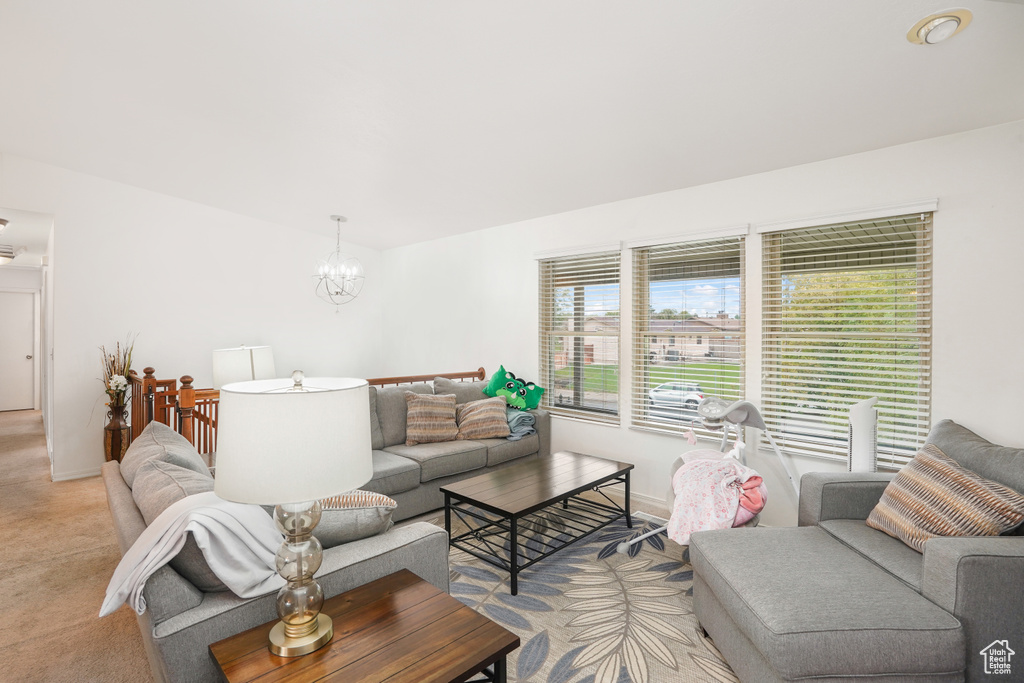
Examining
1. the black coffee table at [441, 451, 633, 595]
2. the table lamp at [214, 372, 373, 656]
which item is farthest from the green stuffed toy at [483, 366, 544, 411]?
the table lamp at [214, 372, 373, 656]

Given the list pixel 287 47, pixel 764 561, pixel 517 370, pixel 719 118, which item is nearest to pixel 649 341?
pixel 517 370

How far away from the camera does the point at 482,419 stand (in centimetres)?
416

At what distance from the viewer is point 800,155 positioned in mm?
3076

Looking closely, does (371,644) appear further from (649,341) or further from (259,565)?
(649,341)

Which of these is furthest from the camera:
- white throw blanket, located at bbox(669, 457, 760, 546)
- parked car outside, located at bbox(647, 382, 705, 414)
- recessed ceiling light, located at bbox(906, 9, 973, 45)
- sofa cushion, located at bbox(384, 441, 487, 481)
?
parked car outside, located at bbox(647, 382, 705, 414)

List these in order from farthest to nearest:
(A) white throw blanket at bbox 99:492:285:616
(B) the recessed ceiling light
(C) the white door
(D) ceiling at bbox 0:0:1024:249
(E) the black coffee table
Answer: (C) the white door < (E) the black coffee table < (D) ceiling at bbox 0:0:1024:249 < (B) the recessed ceiling light < (A) white throw blanket at bbox 99:492:285:616

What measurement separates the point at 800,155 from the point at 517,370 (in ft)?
9.86

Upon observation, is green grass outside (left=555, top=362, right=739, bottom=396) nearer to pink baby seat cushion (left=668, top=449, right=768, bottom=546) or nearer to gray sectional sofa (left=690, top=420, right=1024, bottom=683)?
pink baby seat cushion (left=668, top=449, right=768, bottom=546)

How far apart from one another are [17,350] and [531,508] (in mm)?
9774

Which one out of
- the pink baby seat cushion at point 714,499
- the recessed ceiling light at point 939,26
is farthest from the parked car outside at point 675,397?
the recessed ceiling light at point 939,26

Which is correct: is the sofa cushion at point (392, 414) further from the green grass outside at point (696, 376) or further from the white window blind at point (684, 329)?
the white window blind at point (684, 329)

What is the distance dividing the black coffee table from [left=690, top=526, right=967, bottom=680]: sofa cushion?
108 centimetres

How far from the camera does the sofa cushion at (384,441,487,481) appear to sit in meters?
3.55

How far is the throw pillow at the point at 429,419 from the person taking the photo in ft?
12.9
